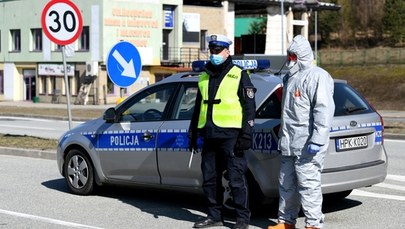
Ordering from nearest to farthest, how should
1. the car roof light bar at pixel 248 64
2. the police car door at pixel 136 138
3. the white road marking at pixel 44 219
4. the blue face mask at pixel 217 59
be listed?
the blue face mask at pixel 217 59
the white road marking at pixel 44 219
the car roof light bar at pixel 248 64
the police car door at pixel 136 138

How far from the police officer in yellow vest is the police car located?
1.51 ft

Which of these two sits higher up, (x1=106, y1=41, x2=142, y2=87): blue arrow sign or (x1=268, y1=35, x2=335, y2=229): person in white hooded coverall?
(x1=106, y1=41, x2=142, y2=87): blue arrow sign

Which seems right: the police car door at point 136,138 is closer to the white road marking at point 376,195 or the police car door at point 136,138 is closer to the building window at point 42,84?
the white road marking at point 376,195

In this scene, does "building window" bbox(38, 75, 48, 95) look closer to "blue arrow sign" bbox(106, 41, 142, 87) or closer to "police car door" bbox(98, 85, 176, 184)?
"blue arrow sign" bbox(106, 41, 142, 87)

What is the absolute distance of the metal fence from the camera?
60191 millimetres

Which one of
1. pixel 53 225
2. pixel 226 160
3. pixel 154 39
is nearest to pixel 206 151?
pixel 226 160

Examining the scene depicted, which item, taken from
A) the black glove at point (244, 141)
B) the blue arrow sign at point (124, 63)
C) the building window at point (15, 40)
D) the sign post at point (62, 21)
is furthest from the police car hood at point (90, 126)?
the building window at point (15, 40)

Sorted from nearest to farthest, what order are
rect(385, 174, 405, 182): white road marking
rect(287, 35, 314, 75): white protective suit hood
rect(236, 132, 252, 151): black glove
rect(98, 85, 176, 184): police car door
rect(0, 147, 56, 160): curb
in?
rect(287, 35, 314, 75): white protective suit hood < rect(236, 132, 252, 151): black glove < rect(98, 85, 176, 184): police car door < rect(385, 174, 405, 182): white road marking < rect(0, 147, 56, 160): curb

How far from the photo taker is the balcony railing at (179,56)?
2110 inches

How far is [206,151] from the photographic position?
25.2 ft

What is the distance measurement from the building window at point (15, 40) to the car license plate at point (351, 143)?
49433 mm

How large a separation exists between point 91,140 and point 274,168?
2.85 m

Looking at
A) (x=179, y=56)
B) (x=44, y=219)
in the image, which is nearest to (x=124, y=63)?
(x=44, y=219)

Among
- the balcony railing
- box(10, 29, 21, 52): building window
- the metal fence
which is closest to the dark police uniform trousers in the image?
the balcony railing
